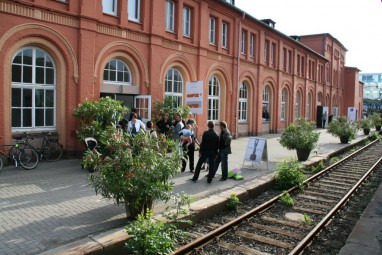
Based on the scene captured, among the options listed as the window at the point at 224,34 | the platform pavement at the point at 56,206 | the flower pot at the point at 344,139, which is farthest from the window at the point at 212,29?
the platform pavement at the point at 56,206

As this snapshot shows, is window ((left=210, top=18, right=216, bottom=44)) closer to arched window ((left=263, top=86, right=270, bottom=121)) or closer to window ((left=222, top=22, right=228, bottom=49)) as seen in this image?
window ((left=222, top=22, right=228, bottom=49))

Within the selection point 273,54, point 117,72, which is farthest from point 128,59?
point 273,54

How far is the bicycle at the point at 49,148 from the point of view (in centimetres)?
1160

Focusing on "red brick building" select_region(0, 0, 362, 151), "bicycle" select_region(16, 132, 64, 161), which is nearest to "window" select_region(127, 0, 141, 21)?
"red brick building" select_region(0, 0, 362, 151)

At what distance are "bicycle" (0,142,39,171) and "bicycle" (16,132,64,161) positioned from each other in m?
0.54

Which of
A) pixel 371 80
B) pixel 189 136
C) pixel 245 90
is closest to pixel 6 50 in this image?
pixel 189 136

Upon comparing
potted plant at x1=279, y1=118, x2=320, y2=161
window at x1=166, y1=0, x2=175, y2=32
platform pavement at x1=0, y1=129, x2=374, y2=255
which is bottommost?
platform pavement at x1=0, y1=129, x2=374, y2=255

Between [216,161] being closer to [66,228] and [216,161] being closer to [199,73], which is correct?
[66,228]

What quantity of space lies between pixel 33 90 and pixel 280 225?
918 cm

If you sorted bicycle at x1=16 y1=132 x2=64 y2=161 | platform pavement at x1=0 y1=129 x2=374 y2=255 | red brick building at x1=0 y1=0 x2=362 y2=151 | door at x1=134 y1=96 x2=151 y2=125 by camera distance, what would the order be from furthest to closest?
door at x1=134 y1=96 x2=151 y2=125 → bicycle at x1=16 y1=132 x2=64 y2=161 → red brick building at x1=0 y1=0 x2=362 y2=151 → platform pavement at x1=0 y1=129 x2=374 y2=255

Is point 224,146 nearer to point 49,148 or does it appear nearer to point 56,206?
point 56,206

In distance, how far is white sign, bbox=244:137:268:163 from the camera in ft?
38.7

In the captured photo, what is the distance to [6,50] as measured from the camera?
10773 millimetres

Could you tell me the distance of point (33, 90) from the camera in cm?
1187
